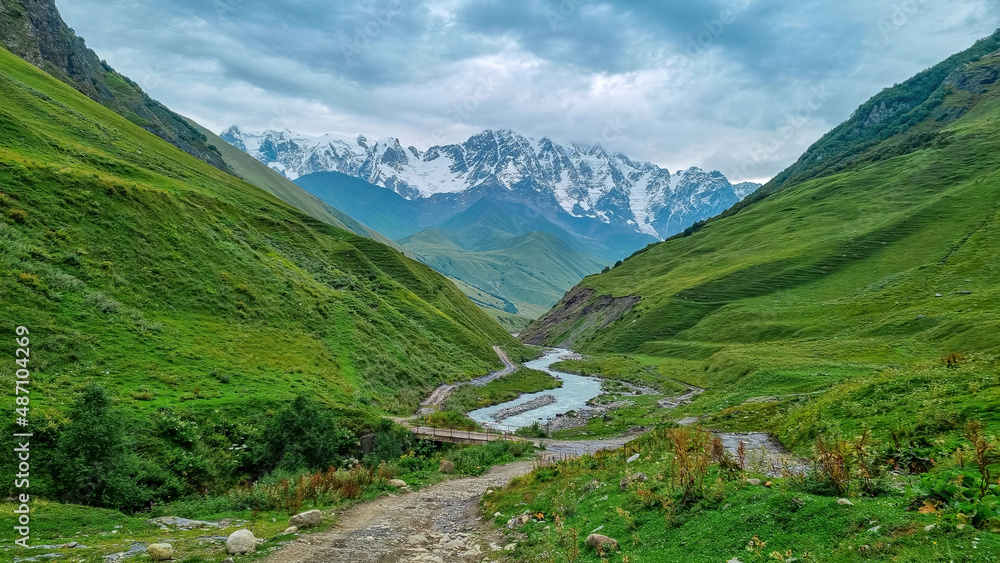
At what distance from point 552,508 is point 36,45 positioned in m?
183

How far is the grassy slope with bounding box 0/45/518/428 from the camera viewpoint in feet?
106

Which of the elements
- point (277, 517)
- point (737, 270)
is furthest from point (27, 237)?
A: point (737, 270)

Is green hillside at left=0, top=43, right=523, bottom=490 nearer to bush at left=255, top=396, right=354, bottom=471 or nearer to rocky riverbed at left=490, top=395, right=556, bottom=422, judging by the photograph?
bush at left=255, top=396, right=354, bottom=471

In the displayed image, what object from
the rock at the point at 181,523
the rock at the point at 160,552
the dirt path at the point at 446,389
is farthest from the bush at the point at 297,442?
the dirt path at the point at 446,389

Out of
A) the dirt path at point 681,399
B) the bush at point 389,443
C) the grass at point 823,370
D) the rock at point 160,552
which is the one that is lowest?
the dirt path at point 681,399

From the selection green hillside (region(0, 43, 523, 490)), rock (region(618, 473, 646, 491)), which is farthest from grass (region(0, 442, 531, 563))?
rock (region(618, 473, 646, 491))

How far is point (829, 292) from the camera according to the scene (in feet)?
350

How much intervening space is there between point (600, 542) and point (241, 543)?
40.5 ft

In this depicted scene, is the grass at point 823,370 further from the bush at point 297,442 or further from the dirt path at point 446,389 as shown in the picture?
the dirt path at point 446,389

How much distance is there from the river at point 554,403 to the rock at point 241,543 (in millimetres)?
37468

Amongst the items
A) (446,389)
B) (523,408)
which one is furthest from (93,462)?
(523,408)

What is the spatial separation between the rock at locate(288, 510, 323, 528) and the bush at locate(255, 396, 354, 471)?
968 cm

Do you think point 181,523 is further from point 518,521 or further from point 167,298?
point 167,298

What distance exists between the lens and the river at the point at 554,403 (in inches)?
2235
